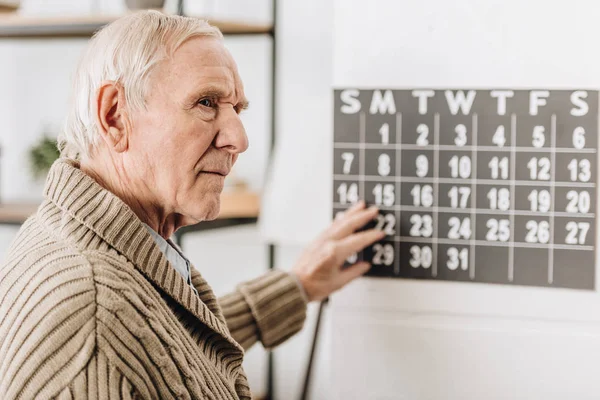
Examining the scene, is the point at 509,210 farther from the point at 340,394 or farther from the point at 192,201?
the point at 192,201

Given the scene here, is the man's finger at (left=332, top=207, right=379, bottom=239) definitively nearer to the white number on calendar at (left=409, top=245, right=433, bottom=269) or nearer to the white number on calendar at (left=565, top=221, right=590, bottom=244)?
the white number on calendar at (left=409, top=245, right=433, bottom=269)

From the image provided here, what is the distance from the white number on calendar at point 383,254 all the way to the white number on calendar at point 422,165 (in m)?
0.19

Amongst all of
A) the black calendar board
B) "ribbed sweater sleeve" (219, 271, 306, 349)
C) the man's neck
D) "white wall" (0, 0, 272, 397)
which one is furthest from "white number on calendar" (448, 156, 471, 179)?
"white wall" (0, 0, 272, 397)

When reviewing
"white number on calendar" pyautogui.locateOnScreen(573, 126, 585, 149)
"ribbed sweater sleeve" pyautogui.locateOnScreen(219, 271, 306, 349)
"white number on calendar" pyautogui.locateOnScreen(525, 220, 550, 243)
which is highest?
"white number on calendar" pyautogui.locateOnScreen(573, 126, 585, 149)

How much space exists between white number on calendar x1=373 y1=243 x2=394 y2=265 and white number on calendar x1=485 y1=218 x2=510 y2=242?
0.23m

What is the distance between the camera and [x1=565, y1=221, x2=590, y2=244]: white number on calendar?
63.3 inches

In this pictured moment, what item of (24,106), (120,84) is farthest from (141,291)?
(24,106)

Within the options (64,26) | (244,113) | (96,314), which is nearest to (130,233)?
(96,314)

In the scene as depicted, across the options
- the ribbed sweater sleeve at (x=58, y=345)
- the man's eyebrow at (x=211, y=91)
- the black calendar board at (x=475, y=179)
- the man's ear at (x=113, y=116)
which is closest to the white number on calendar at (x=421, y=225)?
the black calendar board at (x=475, y=179)

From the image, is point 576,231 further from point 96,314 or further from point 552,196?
point 96,314

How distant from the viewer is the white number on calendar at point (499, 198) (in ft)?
5.42

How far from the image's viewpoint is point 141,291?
1074 mm

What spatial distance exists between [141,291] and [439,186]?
847 mm

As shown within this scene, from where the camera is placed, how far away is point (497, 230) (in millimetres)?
1661
